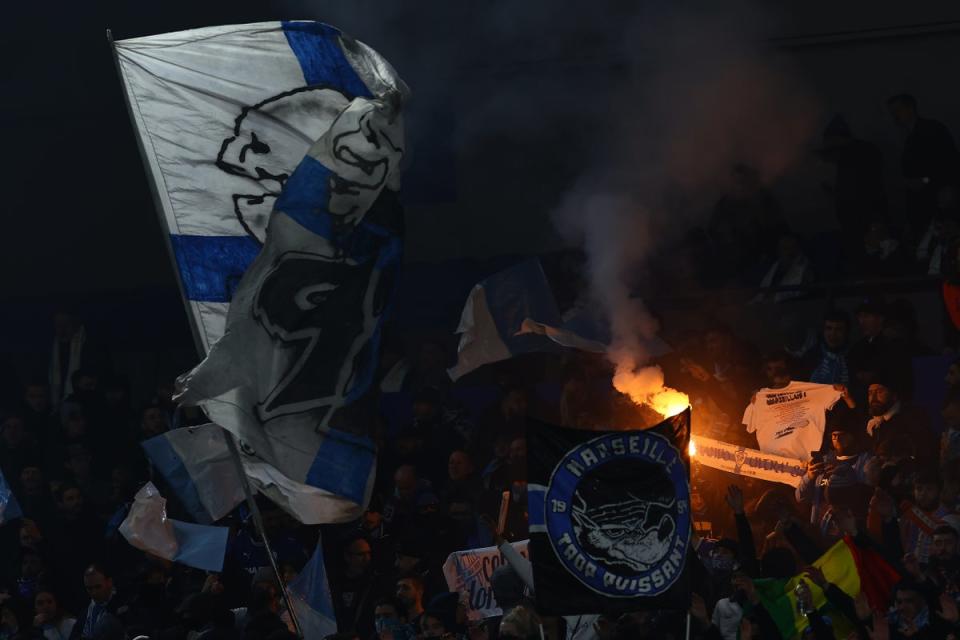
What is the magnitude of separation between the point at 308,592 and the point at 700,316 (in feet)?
10.5

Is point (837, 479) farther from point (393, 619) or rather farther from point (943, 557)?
point (393, 619)

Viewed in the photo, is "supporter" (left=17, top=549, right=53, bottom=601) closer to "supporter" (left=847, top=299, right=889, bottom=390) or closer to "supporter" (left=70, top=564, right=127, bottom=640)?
"supporter" (left=70, top=564, right=127, bottom=640)

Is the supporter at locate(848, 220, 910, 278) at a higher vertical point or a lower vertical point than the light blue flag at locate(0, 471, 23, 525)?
higher

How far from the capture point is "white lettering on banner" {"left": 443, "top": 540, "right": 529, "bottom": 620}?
29.9 feet

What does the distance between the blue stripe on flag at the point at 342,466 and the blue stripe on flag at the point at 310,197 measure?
0.82m

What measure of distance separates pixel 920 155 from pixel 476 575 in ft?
13.5

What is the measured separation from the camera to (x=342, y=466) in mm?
7457

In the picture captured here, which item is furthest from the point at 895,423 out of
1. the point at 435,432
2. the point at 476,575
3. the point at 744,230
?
the point at 435,432

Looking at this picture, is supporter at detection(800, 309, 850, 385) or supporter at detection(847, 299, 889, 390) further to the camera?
supporter at detection(800, 309, 850, 385)

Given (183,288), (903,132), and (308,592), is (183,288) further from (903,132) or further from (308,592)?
(903,132)

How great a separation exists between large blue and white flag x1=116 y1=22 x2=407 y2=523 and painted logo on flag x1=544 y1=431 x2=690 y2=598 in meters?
0.79

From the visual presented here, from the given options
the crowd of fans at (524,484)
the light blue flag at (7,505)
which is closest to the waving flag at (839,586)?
the crowd of fans at (524,484)

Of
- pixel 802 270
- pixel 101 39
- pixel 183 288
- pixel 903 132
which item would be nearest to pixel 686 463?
pixel 183 288

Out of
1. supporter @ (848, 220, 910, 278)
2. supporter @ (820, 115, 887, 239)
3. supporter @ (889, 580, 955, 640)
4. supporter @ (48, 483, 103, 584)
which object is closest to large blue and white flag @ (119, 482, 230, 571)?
supporter @ (48, 483, 103, 584)
